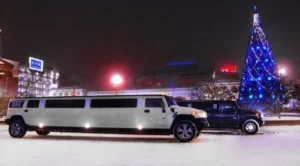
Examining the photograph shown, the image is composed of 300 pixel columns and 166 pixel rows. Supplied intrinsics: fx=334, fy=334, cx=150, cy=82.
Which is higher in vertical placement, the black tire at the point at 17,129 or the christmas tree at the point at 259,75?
the christmas tree at the point at 259,75

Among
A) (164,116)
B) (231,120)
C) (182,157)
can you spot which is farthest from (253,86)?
(182,157)

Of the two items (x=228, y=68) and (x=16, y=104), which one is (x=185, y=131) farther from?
(x=228, y=68)

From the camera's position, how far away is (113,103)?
14234mm

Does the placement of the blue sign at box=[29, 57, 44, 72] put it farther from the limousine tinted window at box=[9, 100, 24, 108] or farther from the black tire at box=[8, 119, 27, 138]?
the black tire at box=[8, 119, 27, 138]

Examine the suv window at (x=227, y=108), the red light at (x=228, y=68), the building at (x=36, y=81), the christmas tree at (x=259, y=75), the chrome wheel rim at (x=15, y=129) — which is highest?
the red light at (x=228, y=68)

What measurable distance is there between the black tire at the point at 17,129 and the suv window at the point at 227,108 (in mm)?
9988

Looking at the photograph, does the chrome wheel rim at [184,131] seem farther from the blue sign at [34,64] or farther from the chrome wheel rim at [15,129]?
the blue sign at [34,64]

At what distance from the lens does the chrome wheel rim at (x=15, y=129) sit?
50.1 feet

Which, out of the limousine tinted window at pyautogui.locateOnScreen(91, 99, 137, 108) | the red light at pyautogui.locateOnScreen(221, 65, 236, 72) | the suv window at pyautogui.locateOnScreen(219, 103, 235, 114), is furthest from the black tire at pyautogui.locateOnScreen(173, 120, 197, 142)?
the red light at pyautogui.locateOnScreen(221, 65, 236, 72)

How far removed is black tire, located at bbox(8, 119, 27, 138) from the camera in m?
15.2

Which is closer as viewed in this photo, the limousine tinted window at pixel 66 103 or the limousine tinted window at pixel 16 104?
the limousine tinted window at pixel 66 103

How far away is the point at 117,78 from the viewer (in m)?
32.4

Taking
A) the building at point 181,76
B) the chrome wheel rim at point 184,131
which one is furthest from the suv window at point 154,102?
the building at point 181,76

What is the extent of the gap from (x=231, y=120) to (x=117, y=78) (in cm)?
1662
